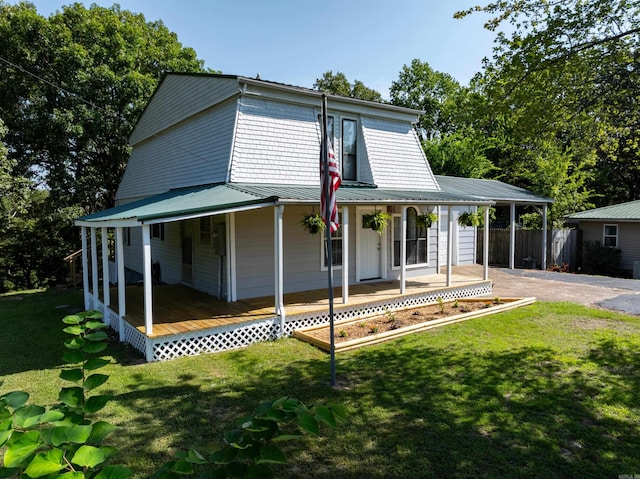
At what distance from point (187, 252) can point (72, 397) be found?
37.3 ft

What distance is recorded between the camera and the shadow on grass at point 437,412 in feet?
13.3

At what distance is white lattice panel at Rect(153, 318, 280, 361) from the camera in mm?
Answer: 7281

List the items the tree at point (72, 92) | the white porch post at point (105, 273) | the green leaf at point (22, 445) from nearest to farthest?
the green leaf at point (22, 445) → the white porch post at point (105, 273) → the tree at point (72, 92)

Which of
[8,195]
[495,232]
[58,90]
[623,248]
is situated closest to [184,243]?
[8,195]

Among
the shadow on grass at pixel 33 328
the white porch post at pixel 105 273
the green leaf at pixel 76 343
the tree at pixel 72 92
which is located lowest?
the shadow on grass at pixel 33 328

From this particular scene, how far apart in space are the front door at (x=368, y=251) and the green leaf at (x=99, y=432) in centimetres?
1084

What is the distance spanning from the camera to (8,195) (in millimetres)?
15789

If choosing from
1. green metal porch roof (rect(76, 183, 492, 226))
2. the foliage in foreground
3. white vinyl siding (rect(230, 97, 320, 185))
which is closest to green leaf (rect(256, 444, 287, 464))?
the foliage in foreground

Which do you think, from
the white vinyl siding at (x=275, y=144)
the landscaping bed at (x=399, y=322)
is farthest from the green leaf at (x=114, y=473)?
the white vinyl siding at (x=275, y=144)

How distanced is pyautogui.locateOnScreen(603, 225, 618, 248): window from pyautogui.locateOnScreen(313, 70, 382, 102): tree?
73.8ft

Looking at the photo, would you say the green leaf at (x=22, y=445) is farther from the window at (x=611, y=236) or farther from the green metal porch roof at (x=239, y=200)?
the window at (x=611, y=236)

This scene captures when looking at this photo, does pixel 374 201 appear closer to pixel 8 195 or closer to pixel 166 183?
pixel 166 183

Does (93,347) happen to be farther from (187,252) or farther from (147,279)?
(187,252)

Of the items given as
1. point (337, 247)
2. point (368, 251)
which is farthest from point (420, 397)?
point (368, 251)
